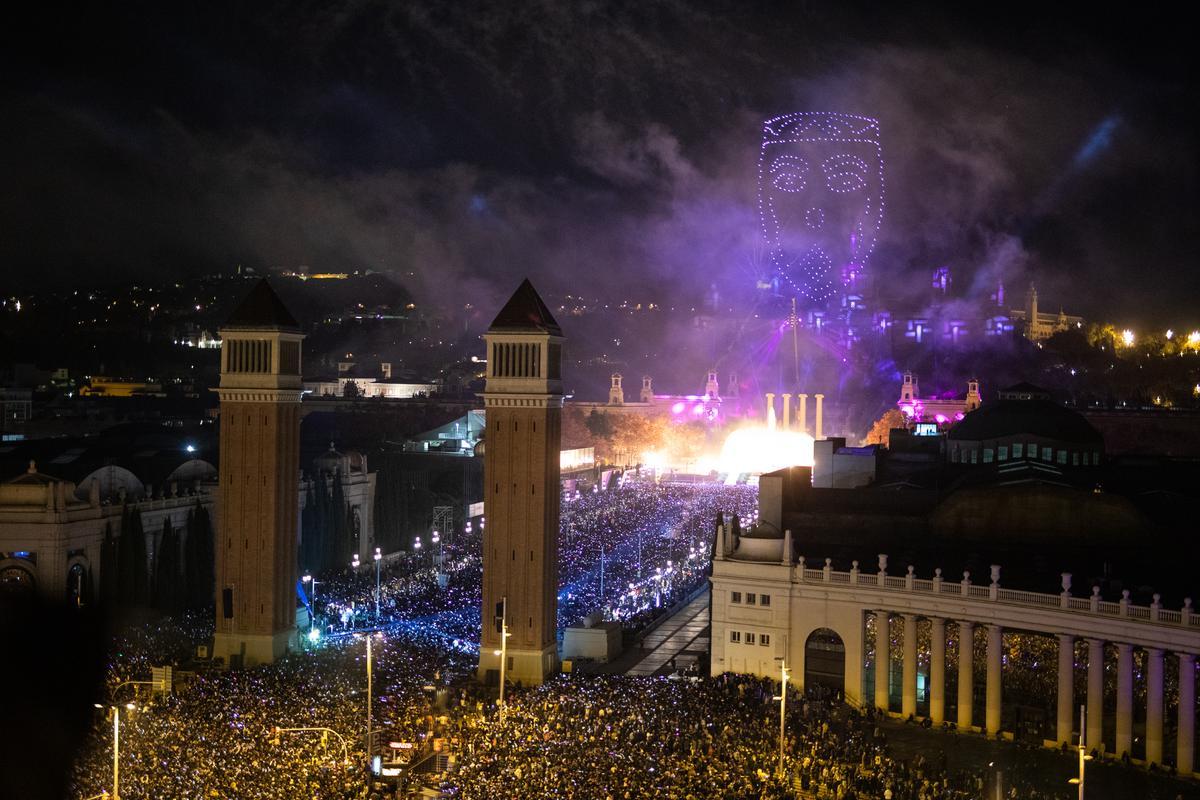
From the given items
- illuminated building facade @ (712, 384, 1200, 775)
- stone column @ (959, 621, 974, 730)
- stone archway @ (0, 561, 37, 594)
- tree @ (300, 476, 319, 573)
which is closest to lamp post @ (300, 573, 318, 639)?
tree @ (300, 476, 319, 573)

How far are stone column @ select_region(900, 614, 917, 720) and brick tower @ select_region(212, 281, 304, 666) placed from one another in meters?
25.1

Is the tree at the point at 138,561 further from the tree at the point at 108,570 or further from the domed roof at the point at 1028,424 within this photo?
the domed roof at the point at 1028,424

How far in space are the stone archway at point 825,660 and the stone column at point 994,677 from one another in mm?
5757

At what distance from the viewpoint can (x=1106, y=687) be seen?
1822 inches

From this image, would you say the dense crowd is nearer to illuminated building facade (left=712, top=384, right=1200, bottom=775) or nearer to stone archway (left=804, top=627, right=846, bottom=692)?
illuminated building facade (left=712, top=384, right=1200, bottom=775)

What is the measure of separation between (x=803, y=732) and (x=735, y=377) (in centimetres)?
15362

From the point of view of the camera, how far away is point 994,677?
148ft

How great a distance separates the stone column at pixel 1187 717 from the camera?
40438 millimetres

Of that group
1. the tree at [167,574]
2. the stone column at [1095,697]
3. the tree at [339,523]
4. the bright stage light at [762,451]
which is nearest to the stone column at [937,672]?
the stone column at [1095,697]

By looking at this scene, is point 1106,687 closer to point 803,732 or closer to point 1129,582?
point 1129,582

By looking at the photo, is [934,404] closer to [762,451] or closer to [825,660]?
[762,451]

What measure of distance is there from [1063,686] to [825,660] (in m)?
9.10

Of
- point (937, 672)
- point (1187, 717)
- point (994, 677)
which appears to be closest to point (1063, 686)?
point (994, 677)

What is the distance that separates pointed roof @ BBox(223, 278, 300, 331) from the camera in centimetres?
5469
